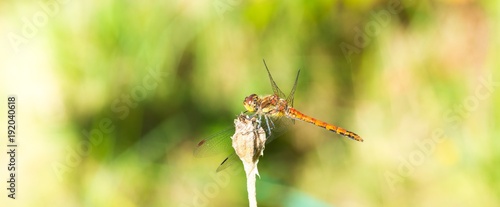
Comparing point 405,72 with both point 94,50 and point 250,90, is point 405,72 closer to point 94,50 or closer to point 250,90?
point 250,90

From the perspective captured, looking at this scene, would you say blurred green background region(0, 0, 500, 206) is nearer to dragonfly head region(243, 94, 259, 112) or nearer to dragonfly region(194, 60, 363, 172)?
dragonfly region(194, 60, 363, 172)

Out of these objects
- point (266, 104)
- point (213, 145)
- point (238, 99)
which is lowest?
point (213, 145)

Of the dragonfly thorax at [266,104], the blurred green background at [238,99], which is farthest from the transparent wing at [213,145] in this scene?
the blurred green background at [238,99]

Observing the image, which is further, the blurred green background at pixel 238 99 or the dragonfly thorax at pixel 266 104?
the blurred green background at pixel 238 99

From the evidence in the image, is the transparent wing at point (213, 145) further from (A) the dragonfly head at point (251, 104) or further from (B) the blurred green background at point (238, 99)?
(B) the blurred green background at point (238, 99)

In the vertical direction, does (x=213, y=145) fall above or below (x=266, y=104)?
below

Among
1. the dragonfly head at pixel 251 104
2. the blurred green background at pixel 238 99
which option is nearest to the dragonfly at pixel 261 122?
the dragonfly head at pixel 251 104

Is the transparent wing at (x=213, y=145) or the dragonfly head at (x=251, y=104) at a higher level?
the dragonfly head at (x=251, y=104)

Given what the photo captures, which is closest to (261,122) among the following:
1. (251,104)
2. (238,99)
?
(251,104)

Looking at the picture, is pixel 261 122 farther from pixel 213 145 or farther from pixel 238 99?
pixel 238 99

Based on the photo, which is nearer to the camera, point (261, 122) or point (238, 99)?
point (261, 122)

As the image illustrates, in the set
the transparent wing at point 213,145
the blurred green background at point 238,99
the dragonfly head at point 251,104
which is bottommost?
the transparent wing at point 213,145
